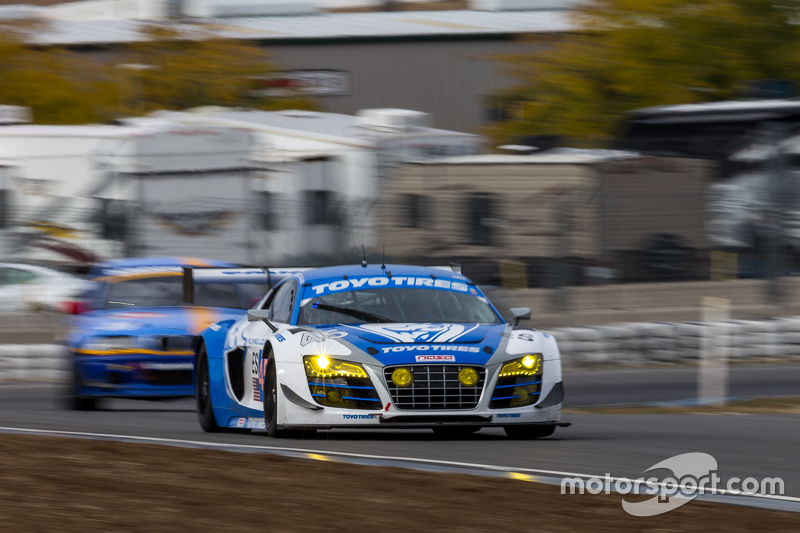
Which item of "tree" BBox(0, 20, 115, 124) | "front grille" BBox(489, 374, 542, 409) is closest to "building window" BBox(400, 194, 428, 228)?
"front grille" BBox(489, 374, 542, 409)

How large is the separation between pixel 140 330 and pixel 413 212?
8.01 meters

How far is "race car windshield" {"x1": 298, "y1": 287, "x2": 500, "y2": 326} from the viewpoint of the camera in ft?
31.5

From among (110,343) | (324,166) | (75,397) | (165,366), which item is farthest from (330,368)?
(324,166)

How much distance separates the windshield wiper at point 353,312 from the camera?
9544 millimetres

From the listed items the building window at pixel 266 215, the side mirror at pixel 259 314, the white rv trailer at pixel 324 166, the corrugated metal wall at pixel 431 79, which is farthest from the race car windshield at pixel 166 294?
the corrugated metal wall at pixel 431 79

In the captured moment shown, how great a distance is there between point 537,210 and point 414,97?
29.8 metres

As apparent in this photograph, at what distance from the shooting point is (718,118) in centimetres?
1955

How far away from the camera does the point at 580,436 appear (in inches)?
385

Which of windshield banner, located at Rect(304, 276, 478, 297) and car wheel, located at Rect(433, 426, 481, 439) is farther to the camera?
windshield banner, located at Rect(304, 276, 478, 297)

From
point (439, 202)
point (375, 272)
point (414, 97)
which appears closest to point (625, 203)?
point (439, 202)

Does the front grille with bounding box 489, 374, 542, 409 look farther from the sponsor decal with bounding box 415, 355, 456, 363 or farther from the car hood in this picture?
the car hood

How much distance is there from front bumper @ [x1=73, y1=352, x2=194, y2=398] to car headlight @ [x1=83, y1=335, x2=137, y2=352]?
0.08 metres

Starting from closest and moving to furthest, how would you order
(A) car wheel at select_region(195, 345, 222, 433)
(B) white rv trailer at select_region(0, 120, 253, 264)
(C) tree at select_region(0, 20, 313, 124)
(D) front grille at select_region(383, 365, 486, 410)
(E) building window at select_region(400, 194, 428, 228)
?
(D) front grille at select_region(383, 365, 486, 410), (A) car wheel at select_region(195, 345, 222, 433), (B) white rv trailer at select_region(0, 120, 253, 264), (E) building window at select_region(400, 194, 428, 228), (C) tree at select_region(0, 20, 313, 124)

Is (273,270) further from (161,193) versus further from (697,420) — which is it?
(161,193)
